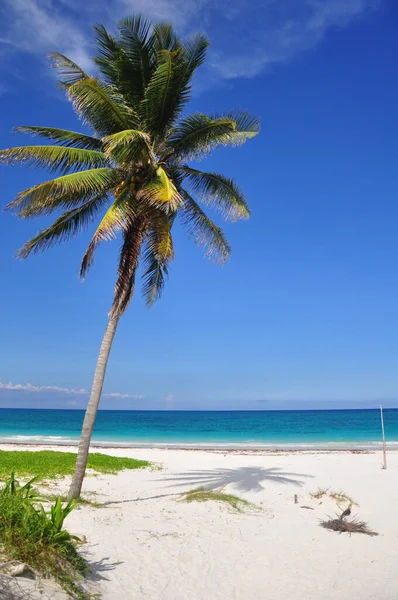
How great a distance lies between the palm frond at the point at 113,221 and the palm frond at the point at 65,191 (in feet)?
2.14

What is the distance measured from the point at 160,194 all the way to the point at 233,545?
22.8 feet

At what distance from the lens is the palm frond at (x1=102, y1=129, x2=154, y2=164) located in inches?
367

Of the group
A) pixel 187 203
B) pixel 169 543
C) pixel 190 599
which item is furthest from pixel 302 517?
pixel 187 203

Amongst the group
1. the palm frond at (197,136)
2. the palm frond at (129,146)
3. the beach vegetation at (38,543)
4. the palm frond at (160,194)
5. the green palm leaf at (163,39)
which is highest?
the green palm leaf at (163,39)

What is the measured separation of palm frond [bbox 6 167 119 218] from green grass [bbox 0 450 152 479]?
7523mm

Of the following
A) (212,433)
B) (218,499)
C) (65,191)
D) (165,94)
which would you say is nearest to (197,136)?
(165,94)

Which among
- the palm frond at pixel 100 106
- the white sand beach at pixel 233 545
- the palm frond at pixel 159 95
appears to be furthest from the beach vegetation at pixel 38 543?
the palm frond at pixel 159 95

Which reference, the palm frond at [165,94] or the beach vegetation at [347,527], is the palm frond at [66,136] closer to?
the palm frond at [165,94]

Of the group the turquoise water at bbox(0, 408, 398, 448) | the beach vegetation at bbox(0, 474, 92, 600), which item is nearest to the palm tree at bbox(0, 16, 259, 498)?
the beach vegetation at bbox(0, 474, 92, 600)

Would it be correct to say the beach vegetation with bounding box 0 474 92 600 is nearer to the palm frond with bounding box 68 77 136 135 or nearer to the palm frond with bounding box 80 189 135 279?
the palm frond with bounding box 80 189 135 279

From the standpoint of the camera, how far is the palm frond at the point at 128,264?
10727mm

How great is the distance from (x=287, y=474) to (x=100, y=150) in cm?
1347

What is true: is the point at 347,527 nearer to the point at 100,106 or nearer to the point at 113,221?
the point at 113,221

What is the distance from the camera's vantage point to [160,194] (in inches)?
376
